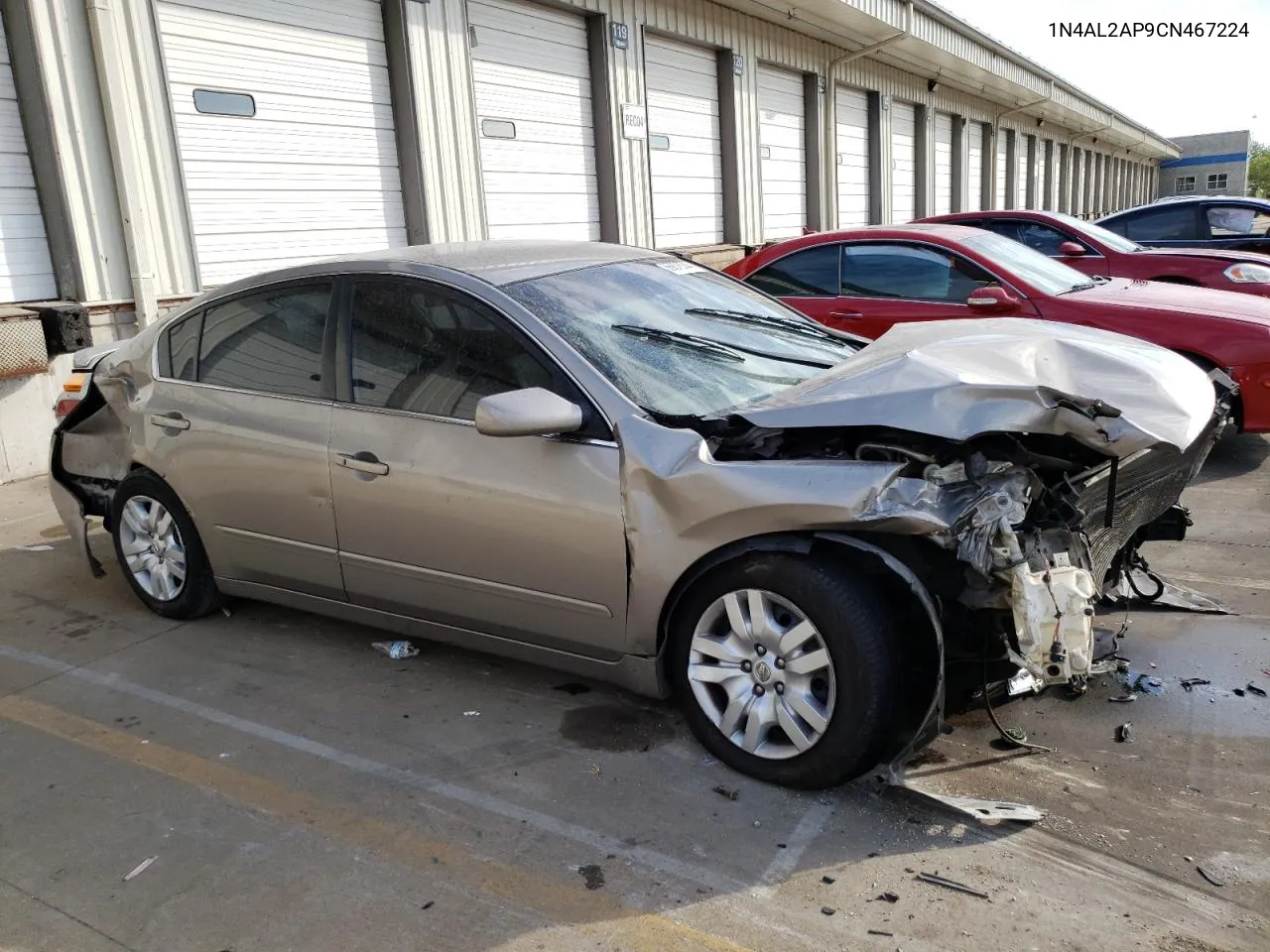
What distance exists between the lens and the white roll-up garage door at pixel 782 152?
620 inches

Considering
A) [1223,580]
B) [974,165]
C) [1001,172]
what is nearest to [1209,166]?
[1001,172]

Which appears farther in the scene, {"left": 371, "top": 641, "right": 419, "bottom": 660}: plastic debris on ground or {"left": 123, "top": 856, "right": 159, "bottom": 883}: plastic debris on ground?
{"left": 371, "top": 641, "right": 419, "bottom": 660}: plastic debris on ground

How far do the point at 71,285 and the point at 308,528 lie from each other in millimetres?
4947

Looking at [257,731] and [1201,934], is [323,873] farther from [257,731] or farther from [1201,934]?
[1201,934]

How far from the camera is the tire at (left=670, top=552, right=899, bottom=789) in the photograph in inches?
113

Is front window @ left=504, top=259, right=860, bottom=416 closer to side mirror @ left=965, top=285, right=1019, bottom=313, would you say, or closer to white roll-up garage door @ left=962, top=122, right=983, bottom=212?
side mirror @ left=965, top=285, right=1019, bottom=313

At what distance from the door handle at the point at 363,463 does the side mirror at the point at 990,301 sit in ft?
14.3

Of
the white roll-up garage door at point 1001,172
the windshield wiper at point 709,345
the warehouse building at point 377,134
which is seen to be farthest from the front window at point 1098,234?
the white roll-up garage door at point 1001,172

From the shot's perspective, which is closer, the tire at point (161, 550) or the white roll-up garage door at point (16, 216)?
the tire at point (161, 550)

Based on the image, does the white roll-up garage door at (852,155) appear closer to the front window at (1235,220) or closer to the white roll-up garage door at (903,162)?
the white roll-up garage door at (903,162)

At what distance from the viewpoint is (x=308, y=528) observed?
400 cm

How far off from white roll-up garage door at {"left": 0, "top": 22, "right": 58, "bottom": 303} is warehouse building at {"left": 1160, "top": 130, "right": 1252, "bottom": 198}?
59322mm

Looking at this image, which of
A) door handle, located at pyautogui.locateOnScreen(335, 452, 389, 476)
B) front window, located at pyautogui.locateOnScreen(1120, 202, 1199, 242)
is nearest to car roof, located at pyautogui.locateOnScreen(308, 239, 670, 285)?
door handle, located at pyautogui.locateOnScreen(335, 452, 389, 476)

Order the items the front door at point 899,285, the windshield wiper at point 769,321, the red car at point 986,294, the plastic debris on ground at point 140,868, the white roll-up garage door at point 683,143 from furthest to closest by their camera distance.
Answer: the white roll-up garage door at point 683,143
the front door at point 899,285
the red car at point 986,294
the windshield wiper at point 769,321
the plastic debris on ground at point 140,868
